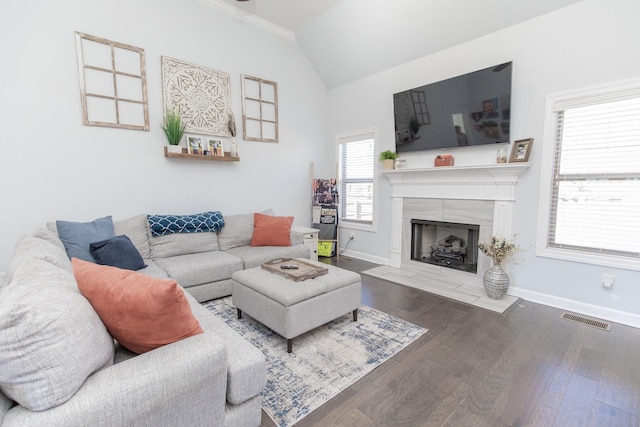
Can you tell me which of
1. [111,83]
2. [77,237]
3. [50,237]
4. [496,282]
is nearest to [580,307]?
[496,282]

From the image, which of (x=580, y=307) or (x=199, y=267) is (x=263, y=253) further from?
(x=580, y=307)

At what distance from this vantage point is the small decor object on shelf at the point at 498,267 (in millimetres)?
3059

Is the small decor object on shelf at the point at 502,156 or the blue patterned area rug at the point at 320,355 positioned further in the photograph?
the small decor object on shelf at the point at 502,156

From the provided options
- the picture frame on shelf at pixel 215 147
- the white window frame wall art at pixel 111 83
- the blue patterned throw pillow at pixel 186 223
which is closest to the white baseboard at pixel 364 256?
the blue patterned throw pillow at pixel 186 223

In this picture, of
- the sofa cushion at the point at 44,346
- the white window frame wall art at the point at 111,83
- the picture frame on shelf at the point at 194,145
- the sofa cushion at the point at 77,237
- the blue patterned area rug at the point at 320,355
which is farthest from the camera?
the picture frame on shelf at the point at 194,145

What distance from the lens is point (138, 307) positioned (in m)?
1.12

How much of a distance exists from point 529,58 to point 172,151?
157 inches

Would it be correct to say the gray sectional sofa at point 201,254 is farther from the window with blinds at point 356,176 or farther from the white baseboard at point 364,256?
the window with blinds at point 356,176

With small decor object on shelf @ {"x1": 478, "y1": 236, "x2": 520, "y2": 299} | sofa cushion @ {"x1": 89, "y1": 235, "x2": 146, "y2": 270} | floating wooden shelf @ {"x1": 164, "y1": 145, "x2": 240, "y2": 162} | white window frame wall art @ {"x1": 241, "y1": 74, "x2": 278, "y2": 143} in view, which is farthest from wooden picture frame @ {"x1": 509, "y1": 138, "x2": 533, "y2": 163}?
sofa cushion @ {"x1": 89, "y1": 235, "x2": 146, "y2": 270}

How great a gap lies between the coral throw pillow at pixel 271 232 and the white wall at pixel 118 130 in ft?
2.06

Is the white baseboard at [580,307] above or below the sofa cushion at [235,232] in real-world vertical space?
below

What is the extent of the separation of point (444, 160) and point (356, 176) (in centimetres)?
160

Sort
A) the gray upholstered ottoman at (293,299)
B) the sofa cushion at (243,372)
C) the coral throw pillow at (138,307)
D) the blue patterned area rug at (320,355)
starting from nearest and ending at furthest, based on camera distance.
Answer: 1. the coral throw pillow at (138,307)
2. the sofa cushion at (243,372)
3. the blue patterned area rug at (320,355)
4. the gray upholstered ottoman at (293,299)

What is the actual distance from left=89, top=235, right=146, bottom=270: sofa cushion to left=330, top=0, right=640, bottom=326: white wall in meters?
3.55
